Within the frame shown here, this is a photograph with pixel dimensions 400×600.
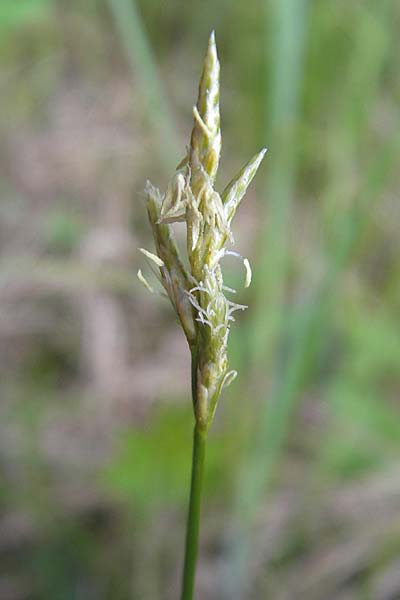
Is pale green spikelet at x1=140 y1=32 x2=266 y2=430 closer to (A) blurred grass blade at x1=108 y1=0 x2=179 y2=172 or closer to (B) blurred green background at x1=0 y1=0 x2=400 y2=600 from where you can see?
(B) blurred green background at x1=0 y1=0 x2=400 y2=600

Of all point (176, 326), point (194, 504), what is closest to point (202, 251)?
point (194, 504)

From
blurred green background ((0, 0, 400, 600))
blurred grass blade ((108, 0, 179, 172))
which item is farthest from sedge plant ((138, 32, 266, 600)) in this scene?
blurred grass blade ((108, 0, 179, 172))

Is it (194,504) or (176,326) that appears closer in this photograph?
(194,504)

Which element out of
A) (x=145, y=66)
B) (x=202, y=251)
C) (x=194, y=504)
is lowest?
(x=194, y=504)

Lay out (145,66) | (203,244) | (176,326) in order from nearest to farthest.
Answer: (203,244), (145,66), (176,326)

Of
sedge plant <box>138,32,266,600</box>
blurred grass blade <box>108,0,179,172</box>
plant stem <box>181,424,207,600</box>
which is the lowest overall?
plant stem <box>181,424,207,600</box>

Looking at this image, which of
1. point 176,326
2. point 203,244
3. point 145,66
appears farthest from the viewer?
point 176,326

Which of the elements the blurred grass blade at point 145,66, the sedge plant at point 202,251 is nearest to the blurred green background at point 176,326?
the blurred grass blade at point 145,66

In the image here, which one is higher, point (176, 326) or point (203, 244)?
point (203, 244)

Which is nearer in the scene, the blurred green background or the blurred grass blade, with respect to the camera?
the blurred green background

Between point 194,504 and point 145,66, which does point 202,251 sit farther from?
point 145,66
